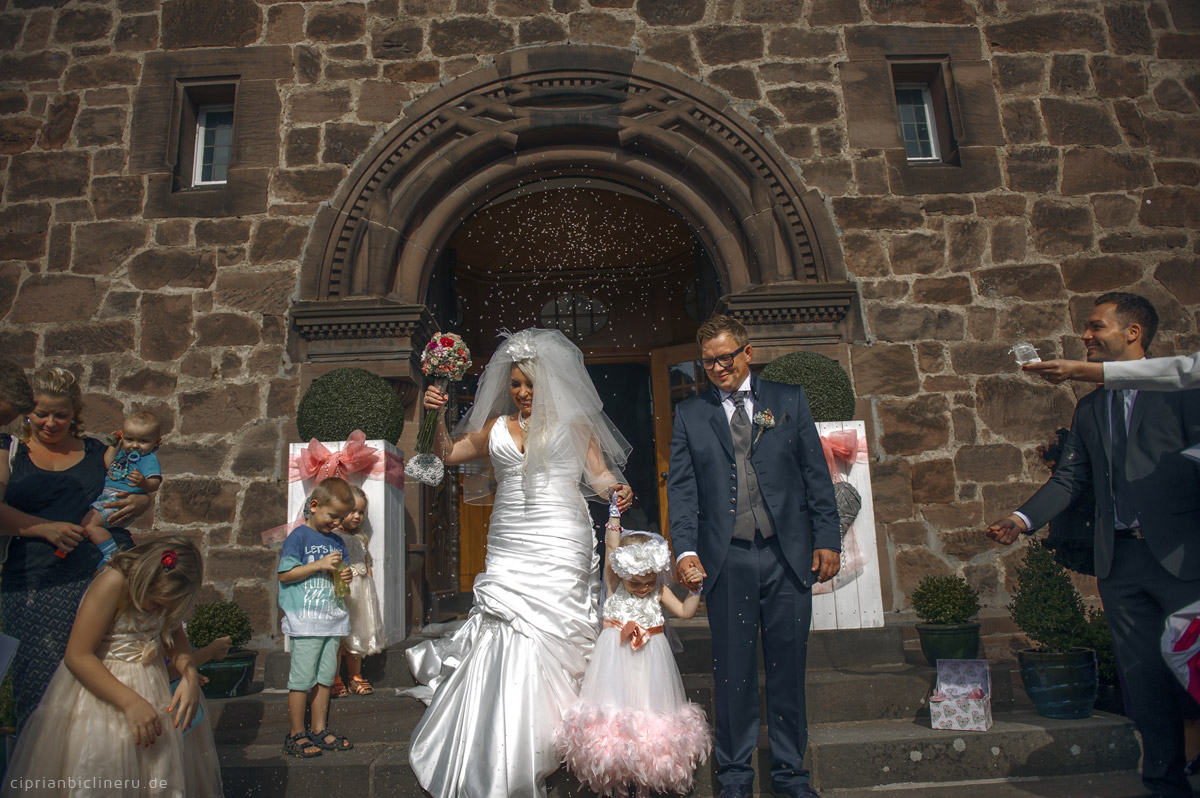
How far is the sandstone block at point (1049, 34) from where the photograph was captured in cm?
668

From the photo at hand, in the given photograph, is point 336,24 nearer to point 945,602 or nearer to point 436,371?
point 436,371

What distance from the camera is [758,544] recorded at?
3209 mm

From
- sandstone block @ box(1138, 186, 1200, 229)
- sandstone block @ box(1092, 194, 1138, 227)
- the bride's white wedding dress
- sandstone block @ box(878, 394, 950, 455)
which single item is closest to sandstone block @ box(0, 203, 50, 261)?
the bride's white wedding dress

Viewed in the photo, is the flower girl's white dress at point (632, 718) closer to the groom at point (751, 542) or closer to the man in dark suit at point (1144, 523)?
the groom at point (751, 542)

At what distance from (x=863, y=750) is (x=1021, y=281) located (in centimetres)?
432

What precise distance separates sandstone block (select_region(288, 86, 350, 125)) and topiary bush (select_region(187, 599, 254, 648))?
3945 millimetres

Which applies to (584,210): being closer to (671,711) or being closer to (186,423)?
(186,423)

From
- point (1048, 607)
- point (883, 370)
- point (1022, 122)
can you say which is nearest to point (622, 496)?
point (1048, 607)

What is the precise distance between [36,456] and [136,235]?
142 inches

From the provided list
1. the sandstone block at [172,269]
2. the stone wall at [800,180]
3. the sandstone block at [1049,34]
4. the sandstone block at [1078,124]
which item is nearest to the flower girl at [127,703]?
the stone wall at [800,180]

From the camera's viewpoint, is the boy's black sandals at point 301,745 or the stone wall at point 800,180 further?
the stone wall at point 800,180

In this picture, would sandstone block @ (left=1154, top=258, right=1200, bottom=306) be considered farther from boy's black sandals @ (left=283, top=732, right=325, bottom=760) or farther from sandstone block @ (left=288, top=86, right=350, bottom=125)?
boy's black sandals @ (left=283, top=732, right=325, bottom=760)

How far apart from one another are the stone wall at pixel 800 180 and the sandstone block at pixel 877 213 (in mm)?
18

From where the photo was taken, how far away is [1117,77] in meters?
6.64
